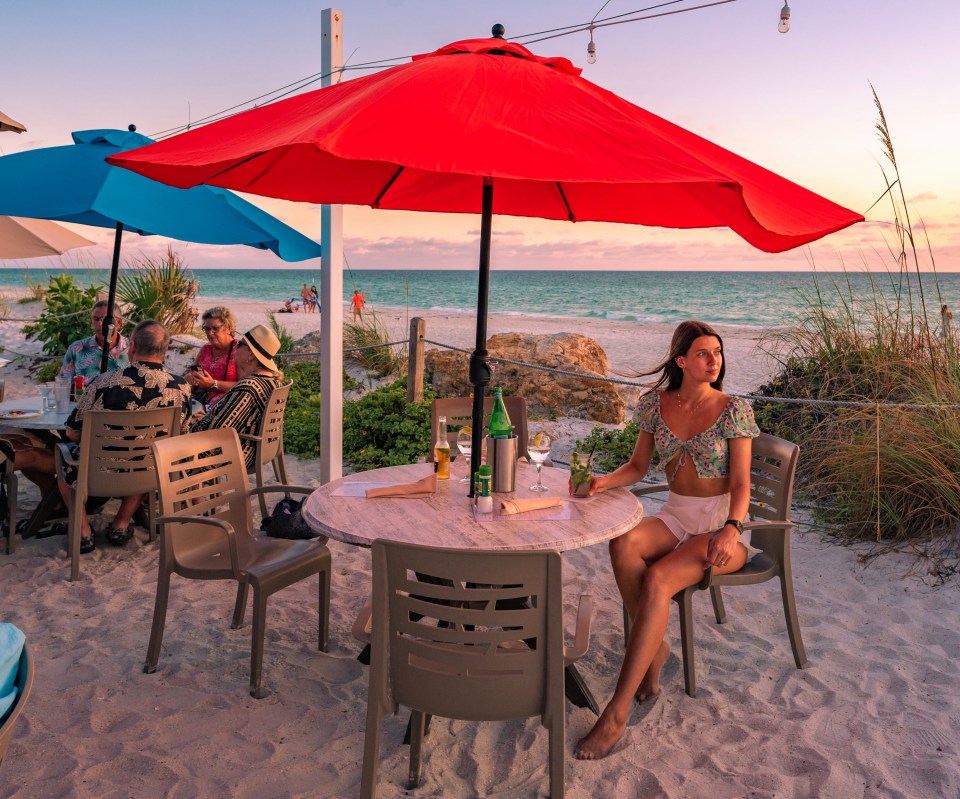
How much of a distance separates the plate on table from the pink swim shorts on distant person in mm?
3771

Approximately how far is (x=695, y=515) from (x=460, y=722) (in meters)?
1.24

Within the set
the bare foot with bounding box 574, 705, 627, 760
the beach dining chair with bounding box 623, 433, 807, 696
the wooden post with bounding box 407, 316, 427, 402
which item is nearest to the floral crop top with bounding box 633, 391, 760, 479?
the beach dining chair with bounding box 623, 433, 807, 696

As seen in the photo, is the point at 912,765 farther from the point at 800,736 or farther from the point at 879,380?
the point at 879,380

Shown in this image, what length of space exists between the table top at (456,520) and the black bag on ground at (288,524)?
3.57ft

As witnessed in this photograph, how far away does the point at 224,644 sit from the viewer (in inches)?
138

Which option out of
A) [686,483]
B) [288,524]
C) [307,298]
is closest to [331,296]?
[288,524]

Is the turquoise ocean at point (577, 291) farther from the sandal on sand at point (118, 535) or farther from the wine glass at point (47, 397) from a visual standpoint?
the sandal on sand at point (118, 535)

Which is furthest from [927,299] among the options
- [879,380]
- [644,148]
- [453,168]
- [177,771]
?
[177,771]

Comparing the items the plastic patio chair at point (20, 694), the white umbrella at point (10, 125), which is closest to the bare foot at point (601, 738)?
the plastic patio chair at point (20, 694)

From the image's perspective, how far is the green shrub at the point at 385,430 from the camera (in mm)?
7195

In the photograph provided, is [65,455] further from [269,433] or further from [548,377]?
[548,377]

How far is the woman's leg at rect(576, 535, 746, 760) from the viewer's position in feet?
8.96

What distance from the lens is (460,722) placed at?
293cm

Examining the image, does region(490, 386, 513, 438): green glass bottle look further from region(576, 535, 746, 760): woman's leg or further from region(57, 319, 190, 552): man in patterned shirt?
region(57, 319, 190, 552): man in patterned shirt
